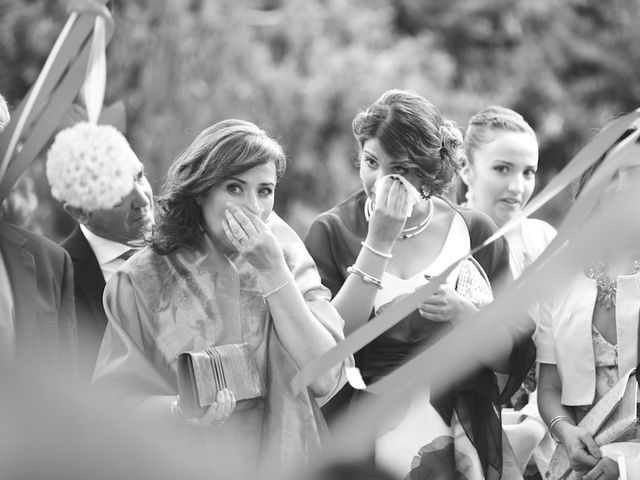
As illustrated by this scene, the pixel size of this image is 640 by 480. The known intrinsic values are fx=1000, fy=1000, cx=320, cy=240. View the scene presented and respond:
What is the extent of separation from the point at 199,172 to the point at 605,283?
4.00 feet

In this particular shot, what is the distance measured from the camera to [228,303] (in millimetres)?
2580

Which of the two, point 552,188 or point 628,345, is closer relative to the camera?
point 552,188

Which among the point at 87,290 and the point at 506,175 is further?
the point at 506,175

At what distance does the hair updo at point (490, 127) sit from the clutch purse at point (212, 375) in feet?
5.73

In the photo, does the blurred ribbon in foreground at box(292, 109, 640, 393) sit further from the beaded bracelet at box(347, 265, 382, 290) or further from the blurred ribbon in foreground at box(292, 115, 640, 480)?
the beaded bracelet at box(347, 265, 382, 290)

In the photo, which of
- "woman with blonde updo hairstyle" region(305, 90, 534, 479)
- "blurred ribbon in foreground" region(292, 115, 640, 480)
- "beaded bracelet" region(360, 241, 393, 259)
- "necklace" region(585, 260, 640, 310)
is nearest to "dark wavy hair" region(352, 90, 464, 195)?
"woman with blonde updo hairstyle" region(305, 90, 534, 479)

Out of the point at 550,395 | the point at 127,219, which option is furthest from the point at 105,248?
the point at 550,395

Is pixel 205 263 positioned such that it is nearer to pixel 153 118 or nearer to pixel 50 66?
pixel 50 66

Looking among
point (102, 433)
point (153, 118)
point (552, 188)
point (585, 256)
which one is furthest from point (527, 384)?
point (153, 118)

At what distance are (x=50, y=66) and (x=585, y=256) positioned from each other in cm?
91

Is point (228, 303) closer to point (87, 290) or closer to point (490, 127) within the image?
point (87, 290)

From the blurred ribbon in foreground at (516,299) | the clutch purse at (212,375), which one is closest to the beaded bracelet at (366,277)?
the clutch purse at (212,375)

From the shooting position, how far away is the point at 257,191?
268cm

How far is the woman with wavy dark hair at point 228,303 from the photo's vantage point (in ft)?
7.97
